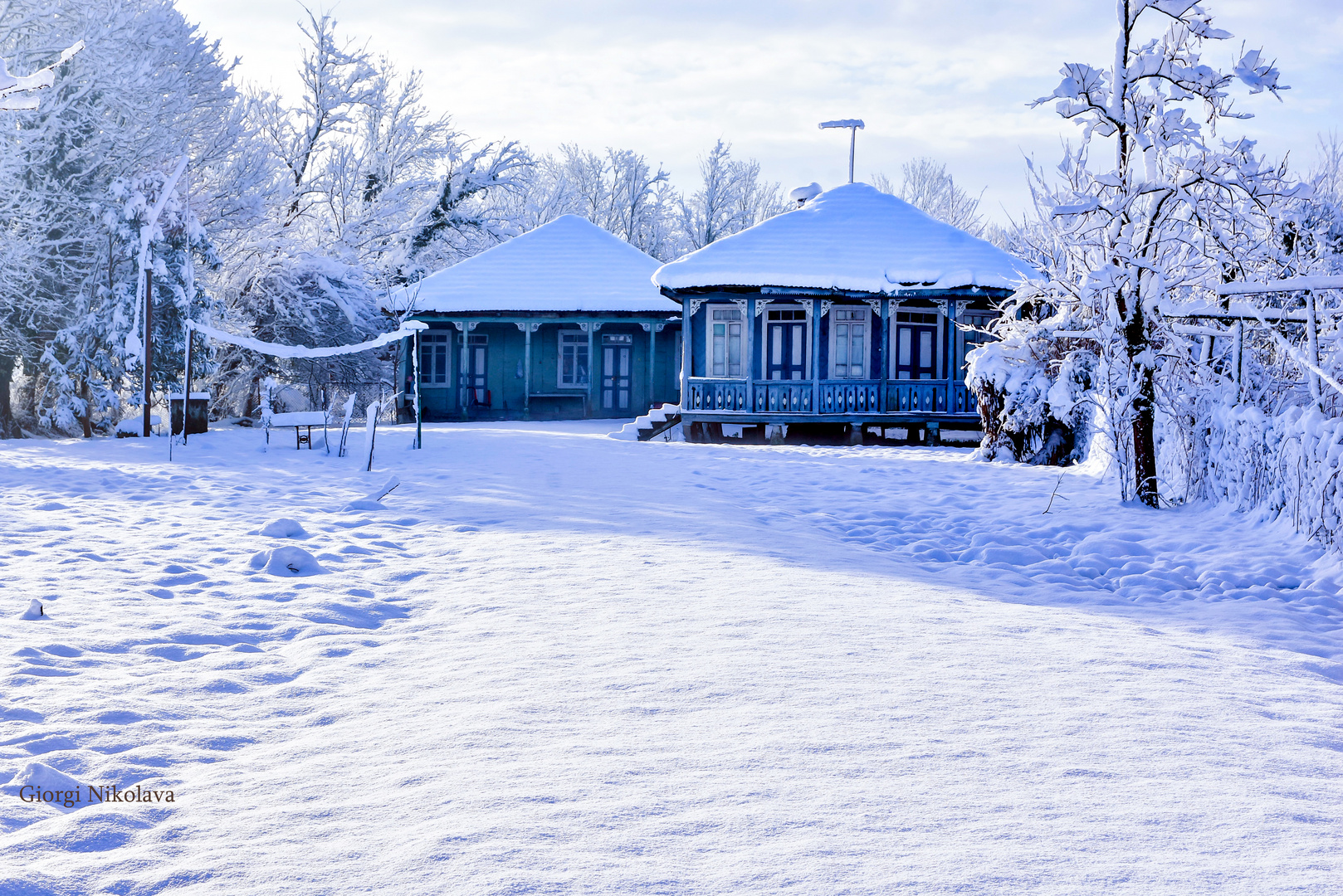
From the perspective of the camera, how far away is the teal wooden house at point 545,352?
26.0 meters

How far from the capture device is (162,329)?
2066cm

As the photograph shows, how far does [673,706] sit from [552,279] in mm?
23004

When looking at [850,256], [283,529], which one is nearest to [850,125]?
[850,256]

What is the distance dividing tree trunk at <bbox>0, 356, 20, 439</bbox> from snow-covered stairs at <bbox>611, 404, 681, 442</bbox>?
1175 cm

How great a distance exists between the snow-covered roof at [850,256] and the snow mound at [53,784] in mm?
16931

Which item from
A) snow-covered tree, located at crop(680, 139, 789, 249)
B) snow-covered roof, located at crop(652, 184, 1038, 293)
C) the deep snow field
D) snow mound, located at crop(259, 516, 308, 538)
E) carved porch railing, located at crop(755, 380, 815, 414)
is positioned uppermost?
snow-covered tree, located at crop(680, 139, 789, 249)

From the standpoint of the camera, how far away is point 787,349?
21.5 metres

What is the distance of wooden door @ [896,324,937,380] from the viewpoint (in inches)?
858

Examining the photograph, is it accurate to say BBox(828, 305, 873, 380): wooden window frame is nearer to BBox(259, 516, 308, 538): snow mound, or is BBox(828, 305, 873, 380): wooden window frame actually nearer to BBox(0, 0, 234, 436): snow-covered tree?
BBox(0, 0, 234, 436): snow-covered tree

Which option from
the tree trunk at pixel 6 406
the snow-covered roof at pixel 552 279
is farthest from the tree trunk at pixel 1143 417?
the tree trunk at pixel 6 406

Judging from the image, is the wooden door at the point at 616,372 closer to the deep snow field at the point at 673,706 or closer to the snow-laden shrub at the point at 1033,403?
the snow-laden shrub at the point at 1033,403

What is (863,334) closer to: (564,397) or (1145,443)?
(564,397)

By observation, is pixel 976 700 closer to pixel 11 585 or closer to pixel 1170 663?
pixel 1170 663

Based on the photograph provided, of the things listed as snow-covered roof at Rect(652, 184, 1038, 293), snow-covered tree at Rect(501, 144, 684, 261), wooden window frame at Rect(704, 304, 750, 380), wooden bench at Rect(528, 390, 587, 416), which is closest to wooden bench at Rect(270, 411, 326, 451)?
snow-covered roof at Rect(652, 184, 1038, 293)
